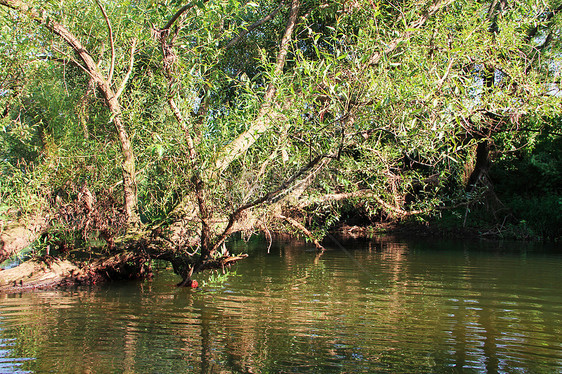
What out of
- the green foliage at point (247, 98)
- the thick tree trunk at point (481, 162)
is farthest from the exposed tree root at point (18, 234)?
the thick tree trunk at point (481, 162)

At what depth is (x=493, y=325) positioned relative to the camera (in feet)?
20.5

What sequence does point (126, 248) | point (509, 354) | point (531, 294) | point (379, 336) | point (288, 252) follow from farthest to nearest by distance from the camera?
point (288, 252) → point (126, 248) → point (531, 294) → point (379, 336) → point (509, 354)

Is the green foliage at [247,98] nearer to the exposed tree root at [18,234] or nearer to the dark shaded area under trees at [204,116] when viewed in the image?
the dark shaded area under trees at [204,116]

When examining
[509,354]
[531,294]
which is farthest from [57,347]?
[531,294]

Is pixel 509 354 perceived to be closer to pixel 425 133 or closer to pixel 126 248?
pixel 425 133

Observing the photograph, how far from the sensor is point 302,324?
629 cm

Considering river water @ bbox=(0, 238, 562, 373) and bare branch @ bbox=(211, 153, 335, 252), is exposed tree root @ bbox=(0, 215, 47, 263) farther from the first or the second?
bare branch @ bbox=(211, 153, 335, 252)

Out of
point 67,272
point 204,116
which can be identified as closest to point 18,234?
point 67,272

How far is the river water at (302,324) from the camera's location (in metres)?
4.79

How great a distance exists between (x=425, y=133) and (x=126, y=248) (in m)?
5.90

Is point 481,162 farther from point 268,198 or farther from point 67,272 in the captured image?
point 67,272

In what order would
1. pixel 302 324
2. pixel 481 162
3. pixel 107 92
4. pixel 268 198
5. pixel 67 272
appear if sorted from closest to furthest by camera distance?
pixel 302 324 < pixel 268 198 < pixel 107 92 < pixel 67 272 < pixel 481 162

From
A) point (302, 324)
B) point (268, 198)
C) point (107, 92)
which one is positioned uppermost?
point (107, 92)

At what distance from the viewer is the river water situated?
479cm
